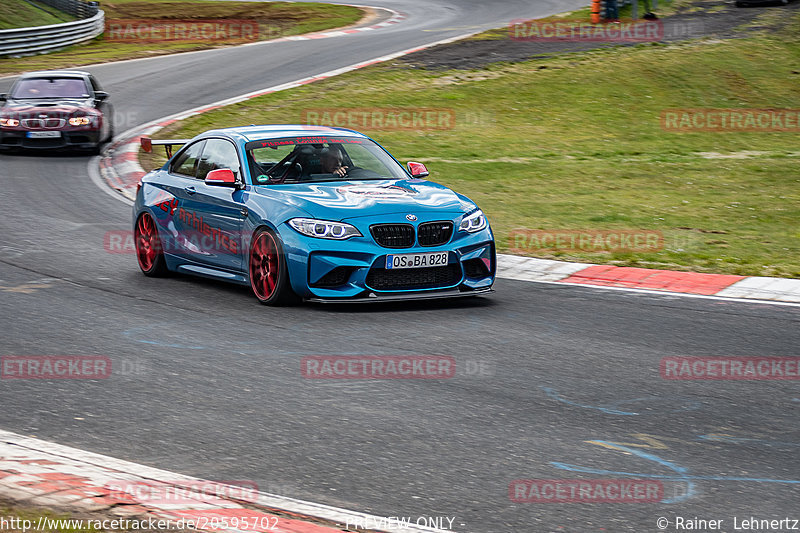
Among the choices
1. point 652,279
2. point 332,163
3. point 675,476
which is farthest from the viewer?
point 652,279

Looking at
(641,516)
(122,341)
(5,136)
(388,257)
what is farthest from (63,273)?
(5,136)

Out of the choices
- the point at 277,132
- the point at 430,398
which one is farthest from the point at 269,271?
the point at 430,398

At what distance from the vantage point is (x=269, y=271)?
9.37 metres

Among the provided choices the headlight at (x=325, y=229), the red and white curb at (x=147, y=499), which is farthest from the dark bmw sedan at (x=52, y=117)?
the red and white curb at (x=147, y=499)

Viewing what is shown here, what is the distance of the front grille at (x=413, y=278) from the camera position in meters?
9.08

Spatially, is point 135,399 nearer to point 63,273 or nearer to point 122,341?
point 122,341

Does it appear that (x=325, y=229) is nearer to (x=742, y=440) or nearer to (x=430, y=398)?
(x=430, y=398)

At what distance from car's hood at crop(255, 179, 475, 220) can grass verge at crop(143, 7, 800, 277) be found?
9.77ft

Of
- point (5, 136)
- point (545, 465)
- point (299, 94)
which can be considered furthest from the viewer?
point (299, 94)

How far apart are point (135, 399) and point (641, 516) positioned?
3266 mm

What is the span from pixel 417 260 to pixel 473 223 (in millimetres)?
727

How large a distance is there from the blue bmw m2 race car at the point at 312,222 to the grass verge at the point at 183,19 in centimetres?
2478

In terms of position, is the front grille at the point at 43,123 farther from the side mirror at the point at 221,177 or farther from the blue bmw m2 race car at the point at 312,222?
the side mirror at the point at 221,177

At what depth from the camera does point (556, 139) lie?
22.8 meters
